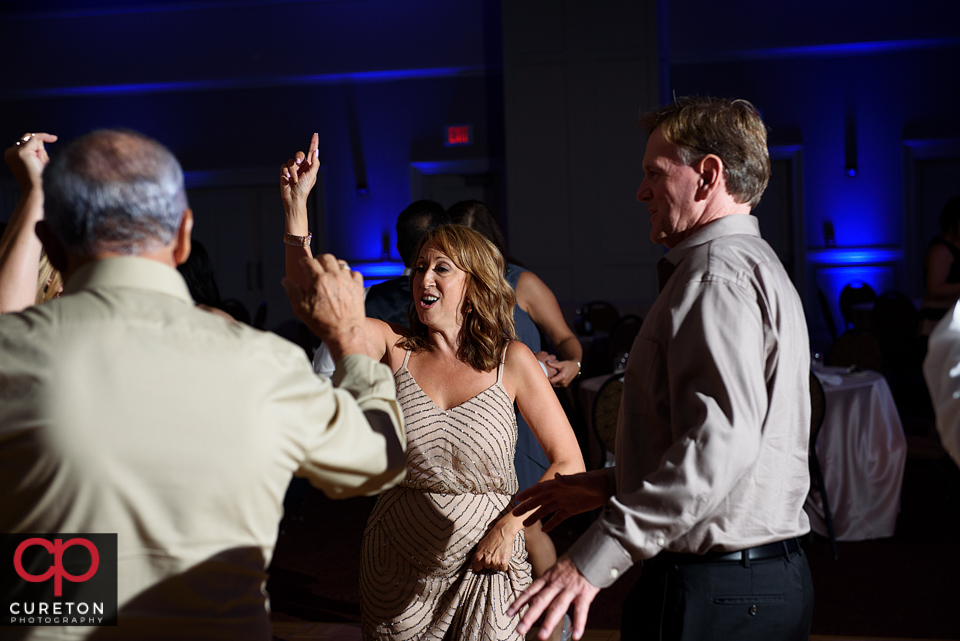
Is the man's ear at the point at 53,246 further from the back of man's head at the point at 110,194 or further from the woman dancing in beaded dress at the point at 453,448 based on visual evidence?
the woman dancing in beaded dress at the point at 453,448

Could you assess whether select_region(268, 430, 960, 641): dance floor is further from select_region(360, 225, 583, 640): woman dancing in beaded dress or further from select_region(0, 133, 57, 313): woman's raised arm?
select_region(0, 133, 57, 313): woman's raised arm

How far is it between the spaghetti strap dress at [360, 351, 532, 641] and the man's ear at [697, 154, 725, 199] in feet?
2.56

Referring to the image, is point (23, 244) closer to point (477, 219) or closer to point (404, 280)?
point (404, 280)

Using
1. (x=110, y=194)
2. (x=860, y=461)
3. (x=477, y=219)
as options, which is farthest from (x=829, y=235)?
(x=110, y=194)

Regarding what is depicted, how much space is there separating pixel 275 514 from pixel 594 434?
319cm

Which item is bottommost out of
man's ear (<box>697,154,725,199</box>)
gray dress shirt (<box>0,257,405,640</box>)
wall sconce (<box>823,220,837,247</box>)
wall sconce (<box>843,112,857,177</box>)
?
gray dress shirt (<box>0,257,405,640</box>)

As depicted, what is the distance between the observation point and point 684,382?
1333 mm

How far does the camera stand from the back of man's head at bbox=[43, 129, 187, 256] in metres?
0.98

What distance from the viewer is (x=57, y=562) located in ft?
3.34

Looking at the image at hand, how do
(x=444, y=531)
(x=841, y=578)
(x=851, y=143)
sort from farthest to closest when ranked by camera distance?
1. (x=851, y=143)
2. (x=841, y=578)
3. (x=444, y=531)

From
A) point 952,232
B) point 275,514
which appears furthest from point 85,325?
point 952,232

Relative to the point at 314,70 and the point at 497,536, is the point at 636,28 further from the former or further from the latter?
the point at 497,536

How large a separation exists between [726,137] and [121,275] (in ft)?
3.32

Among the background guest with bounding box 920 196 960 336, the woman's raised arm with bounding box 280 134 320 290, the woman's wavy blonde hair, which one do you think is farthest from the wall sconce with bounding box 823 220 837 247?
the woman's raised arm with bounding box 280 134 320 290
